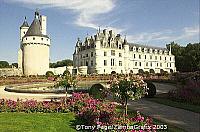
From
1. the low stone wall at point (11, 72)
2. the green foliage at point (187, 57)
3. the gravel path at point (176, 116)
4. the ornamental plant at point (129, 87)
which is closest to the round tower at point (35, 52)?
the low stone wall at point (11, 72)

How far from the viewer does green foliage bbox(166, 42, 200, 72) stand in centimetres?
6331

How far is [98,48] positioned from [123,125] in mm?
49758

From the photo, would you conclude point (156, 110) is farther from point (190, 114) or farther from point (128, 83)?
point (128, 83)

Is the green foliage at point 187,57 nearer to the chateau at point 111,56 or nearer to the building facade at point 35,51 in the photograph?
the chateau at point 111,56

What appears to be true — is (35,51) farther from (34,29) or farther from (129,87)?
(129,87)

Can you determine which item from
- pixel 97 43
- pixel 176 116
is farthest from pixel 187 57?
pixel 176 116

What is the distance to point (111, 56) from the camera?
58062 millimetres

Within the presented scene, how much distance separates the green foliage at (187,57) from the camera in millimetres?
63309

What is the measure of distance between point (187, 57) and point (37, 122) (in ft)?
208

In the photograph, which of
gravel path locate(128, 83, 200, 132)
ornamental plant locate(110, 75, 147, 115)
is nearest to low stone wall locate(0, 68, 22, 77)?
gravel path locate(128, 83, 200, 132)

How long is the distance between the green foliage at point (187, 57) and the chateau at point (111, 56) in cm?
663

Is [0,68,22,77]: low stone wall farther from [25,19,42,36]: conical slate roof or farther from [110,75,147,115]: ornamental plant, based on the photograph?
[110,75,147,115]: ornamental plant

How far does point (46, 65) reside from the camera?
4938 centimetres

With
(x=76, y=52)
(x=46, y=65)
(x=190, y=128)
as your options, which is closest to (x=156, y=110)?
(x=190, y=128)
